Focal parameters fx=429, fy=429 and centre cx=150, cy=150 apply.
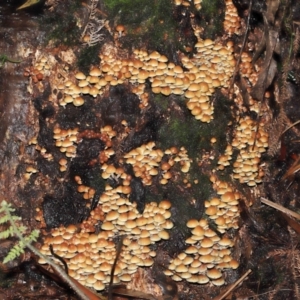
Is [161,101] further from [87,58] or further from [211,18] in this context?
[211,18]

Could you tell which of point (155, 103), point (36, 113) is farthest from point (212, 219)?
point (36, 113)

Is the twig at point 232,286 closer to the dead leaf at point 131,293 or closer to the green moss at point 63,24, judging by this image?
the dead leaf at point 131,293

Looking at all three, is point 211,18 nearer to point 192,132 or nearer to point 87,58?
point 192,132

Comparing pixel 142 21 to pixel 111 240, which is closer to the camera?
pixel 111 240

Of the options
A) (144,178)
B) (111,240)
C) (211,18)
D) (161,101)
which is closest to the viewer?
(111,240)

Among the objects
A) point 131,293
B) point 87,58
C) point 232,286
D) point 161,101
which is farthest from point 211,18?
point 131,293

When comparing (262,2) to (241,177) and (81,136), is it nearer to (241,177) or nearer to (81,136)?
(241,177)

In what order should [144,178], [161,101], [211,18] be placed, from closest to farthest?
1. [144,178]
2. [161,101]
3. [211,18]

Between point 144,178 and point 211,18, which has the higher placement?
point 211,18

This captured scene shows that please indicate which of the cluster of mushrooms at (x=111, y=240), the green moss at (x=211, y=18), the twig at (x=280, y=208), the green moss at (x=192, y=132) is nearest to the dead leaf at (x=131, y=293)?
the cluster of mushrooms at (x=111, y=240)

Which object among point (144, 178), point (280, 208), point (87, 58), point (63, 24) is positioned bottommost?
point (280, 208)
